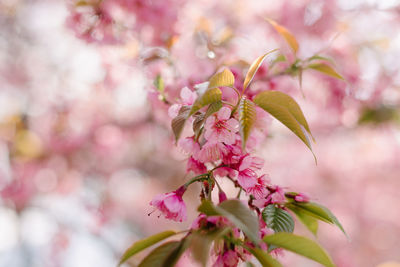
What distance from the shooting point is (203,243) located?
41 cm

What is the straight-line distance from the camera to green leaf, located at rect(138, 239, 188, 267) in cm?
45

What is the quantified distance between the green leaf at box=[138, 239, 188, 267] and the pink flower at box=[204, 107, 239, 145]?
18cm

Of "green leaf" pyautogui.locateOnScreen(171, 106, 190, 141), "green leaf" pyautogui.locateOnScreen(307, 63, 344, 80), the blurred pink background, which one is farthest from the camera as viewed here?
the blurred pink background

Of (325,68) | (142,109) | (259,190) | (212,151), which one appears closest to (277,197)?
(259,190)

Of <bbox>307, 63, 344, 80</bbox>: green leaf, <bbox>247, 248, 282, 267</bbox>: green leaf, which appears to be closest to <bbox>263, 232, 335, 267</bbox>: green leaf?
<bbox>247, 248, 282, 267</bbox>: green leaf

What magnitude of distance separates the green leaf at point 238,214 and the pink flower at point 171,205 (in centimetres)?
9

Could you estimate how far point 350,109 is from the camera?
192 centimetres

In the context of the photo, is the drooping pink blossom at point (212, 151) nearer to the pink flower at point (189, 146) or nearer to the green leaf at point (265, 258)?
the pink flower at point (189, 146)

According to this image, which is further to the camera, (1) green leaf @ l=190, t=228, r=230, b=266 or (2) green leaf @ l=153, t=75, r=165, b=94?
(2) green leaf @ l=153, t=75, r=165, b=94

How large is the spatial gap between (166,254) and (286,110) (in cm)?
28

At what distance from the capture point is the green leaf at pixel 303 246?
47cm

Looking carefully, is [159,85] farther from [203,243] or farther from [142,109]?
[142,109]

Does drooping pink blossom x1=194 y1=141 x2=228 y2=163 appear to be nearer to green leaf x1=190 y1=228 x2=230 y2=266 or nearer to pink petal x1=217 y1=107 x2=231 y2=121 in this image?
pink petal x1=217 y1=107 x2=231 y2=121

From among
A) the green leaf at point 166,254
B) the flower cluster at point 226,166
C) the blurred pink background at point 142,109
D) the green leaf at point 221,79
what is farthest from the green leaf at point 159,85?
the green leaf at point 166,254
